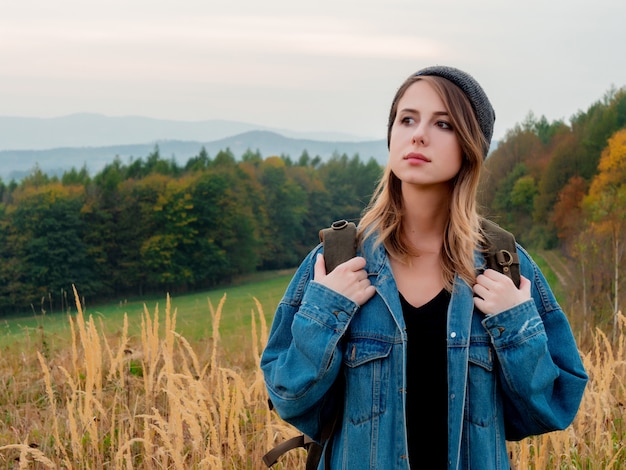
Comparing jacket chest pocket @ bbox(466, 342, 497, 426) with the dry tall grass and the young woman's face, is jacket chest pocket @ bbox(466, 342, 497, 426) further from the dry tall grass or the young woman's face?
the dry tall grass

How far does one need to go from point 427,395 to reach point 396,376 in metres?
0.11

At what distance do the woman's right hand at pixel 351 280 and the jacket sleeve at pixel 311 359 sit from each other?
0.02m

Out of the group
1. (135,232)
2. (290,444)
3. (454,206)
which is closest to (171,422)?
(290,444)

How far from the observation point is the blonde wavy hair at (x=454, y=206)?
197cm

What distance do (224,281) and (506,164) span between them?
847 inches

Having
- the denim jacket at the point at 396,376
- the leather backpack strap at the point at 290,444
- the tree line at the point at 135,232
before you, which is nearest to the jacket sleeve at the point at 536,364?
the denim jacket at the point at 396,376

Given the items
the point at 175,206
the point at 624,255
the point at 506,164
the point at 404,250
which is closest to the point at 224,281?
the point at 175,206

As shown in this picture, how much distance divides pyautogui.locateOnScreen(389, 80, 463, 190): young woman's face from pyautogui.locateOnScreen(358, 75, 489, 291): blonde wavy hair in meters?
0.02

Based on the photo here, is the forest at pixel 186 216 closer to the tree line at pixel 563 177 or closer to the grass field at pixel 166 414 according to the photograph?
the tree line at pixel 563 177

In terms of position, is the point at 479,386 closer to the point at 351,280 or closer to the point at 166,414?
the point at 351,280

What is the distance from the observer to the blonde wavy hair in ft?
6.45

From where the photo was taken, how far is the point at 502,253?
1.98 m

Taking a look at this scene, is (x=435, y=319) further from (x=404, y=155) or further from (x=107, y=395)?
(x=107, y=395)

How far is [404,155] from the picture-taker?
198 cm
